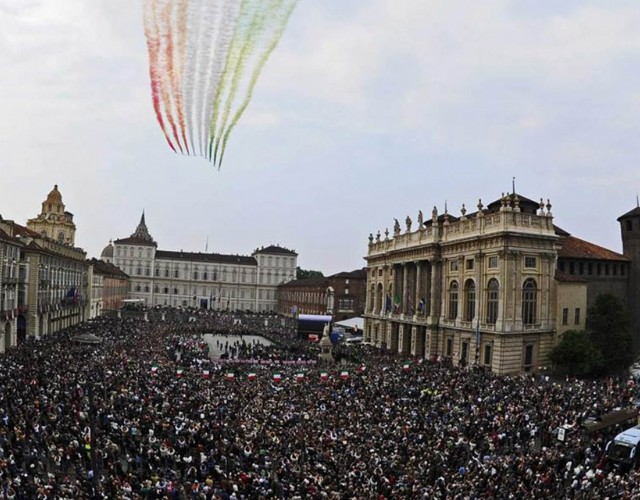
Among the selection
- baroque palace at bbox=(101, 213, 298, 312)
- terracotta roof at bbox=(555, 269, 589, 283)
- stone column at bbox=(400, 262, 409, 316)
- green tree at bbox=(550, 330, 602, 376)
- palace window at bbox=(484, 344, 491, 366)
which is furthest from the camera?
baroque palace at bbox=(101, 213, 298, 312)

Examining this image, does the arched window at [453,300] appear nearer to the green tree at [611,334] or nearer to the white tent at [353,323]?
the green tree at [611,334]

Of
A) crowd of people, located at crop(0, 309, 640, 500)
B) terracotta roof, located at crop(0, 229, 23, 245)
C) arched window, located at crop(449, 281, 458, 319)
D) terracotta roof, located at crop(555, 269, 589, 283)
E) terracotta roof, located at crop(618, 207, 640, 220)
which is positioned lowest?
crowd of people, located at crop(0, 309, 640, 500)

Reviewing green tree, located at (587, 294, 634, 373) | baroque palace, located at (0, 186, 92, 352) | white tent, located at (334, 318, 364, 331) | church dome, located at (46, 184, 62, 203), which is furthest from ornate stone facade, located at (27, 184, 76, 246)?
green tree, located at (587, 294, 634, 373)

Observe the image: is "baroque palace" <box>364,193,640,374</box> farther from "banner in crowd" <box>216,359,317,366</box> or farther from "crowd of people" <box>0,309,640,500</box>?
"banner in crowd" <box>216,359,317,366</box>

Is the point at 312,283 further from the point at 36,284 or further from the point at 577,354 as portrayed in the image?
the point at 577,354

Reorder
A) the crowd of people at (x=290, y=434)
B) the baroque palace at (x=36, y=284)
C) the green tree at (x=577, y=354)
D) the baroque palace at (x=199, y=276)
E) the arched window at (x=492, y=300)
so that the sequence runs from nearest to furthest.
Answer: the crowd of people at (x=290, y=434)
the green tree at (x=577, y=354)
the arched window at (x=492, y=300)
the baroque palace at (x=36, y=284)
the baroque palace at (x=199, y=276)

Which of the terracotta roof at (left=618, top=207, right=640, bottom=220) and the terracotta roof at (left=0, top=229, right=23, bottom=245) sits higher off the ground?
the terracotta roof at (left=618, top=207, right=640, bottom=220)

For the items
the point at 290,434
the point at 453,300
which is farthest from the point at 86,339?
the point at 290,434

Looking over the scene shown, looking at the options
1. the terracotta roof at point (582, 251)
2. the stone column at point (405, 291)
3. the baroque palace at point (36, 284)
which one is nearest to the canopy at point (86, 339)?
the baroque palace at point (36, 284)
